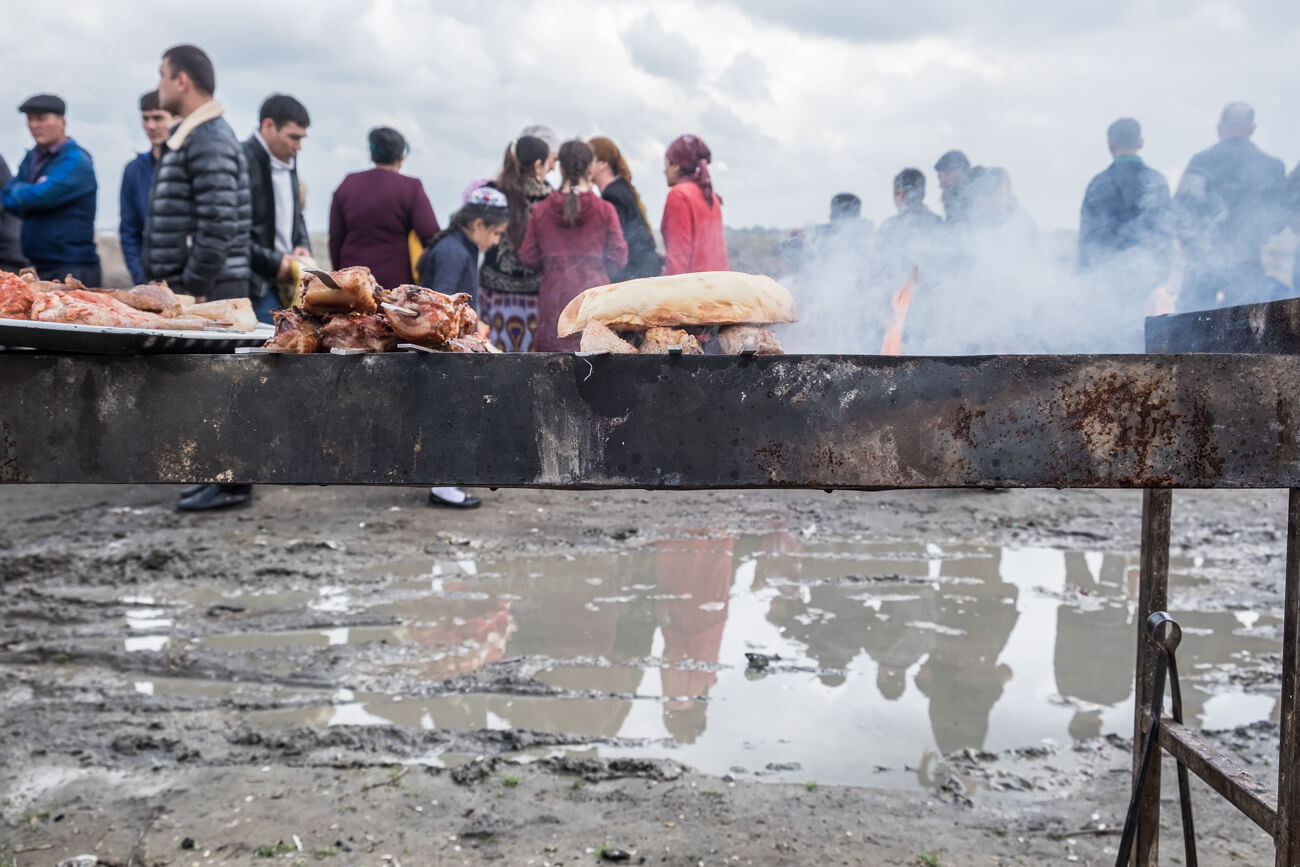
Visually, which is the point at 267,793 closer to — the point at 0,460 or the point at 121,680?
the point at 121,680

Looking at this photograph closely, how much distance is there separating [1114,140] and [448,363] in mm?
5654

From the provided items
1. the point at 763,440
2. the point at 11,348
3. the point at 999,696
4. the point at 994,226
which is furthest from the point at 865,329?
the point at 11,348

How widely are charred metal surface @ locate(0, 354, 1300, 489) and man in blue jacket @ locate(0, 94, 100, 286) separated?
5.82 metres

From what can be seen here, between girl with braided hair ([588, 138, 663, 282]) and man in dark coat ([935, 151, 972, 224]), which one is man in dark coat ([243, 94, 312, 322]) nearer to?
girl with braided hair ([588, 138, 663, 282])

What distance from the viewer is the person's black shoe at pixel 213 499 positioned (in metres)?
6.28

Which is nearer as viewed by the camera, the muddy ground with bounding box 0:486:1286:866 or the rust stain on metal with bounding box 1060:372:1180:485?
the rust stain on metal with bounding box 1060:372:1180:485

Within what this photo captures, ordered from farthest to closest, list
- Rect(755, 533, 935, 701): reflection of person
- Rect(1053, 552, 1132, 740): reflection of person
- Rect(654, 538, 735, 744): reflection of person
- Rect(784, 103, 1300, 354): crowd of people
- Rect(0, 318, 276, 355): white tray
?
Rect(784, 103, 1300, 354): crowd of people < Rect(755, 533, 935, 701): reflection of person < Rect(1053, 552, 1132, 740): reflection of person < Rect(654, 538, 735, 744): reflection of person < Rect(0, 318, 276, 355): white tray

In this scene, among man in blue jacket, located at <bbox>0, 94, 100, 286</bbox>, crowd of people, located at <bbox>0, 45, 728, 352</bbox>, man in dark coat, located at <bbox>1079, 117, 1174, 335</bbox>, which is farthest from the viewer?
man in blue jacket, located at <bbox>0, 94, 100, 286</bbox>

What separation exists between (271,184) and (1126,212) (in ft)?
17.4

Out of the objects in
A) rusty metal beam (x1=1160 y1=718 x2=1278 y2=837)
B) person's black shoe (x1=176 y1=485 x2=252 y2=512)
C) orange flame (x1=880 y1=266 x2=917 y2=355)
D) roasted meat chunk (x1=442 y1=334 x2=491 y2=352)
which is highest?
orange flame (x1=880 y1=266 x2=917 y2=355)

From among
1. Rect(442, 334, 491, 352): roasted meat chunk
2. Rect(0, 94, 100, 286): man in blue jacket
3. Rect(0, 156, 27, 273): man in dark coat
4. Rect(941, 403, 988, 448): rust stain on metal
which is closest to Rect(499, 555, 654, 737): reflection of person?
Rect(442, 334, 491, 352): roasted meat chunk

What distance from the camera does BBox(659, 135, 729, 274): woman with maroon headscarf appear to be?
599 cm

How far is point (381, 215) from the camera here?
6.15 m

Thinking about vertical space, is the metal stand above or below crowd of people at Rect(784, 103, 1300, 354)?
below
